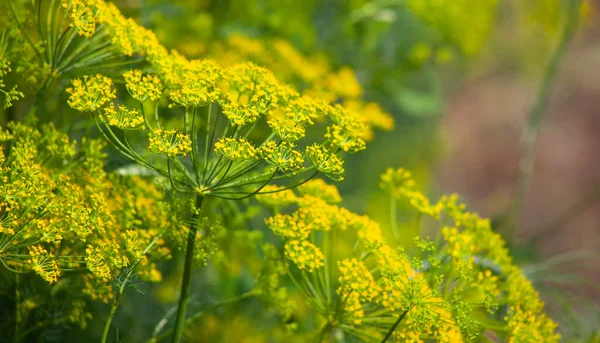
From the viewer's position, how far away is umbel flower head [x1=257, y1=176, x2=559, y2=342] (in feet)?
1.89

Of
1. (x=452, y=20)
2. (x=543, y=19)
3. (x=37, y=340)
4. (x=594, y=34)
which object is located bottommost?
(x=37, y=340)

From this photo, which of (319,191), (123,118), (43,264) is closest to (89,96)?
(123,118)

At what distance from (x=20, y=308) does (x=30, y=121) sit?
194mm

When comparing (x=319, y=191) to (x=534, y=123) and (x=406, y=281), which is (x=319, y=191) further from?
Answer: (x=534, y=123)

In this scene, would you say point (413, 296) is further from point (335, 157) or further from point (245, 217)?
point (245, 217)

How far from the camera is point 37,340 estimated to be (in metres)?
0.68

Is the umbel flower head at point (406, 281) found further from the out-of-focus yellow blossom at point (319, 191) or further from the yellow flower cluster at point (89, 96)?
the yellow flower cluster at point (89, 96)

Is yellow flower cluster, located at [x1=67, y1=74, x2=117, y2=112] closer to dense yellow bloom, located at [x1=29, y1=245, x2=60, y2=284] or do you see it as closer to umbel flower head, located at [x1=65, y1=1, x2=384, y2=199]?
umbel flower head, located at [x1=65, y1=1, x2=384, y2=199]

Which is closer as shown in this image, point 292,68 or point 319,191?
point 319,191

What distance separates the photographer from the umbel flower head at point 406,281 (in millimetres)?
576

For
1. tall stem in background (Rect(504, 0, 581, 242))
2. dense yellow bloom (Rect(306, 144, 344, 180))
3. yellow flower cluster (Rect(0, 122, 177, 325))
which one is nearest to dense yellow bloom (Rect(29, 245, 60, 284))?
yellow flower cluster (Rect(0, 122, 177, 325))

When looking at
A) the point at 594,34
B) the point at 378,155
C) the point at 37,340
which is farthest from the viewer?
the point at 594,34

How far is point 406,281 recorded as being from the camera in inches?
22.8

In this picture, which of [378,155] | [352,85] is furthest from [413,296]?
[378,155]
